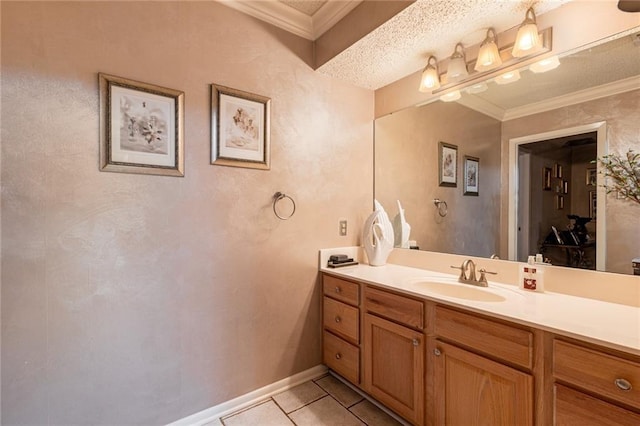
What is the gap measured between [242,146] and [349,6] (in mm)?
1097

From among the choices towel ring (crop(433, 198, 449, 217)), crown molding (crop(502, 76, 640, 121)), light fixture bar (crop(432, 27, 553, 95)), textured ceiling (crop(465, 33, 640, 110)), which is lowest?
towel ring (crop(433, 198, 449, 217))

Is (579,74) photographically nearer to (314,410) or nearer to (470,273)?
(470,273)

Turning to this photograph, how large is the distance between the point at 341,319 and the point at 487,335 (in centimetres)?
96

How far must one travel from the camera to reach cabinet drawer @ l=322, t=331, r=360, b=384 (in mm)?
1865

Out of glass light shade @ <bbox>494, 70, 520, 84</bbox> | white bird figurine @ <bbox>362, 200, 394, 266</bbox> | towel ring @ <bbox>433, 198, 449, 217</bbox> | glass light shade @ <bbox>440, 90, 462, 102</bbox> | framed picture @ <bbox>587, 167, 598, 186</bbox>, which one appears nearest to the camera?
framed picture @ <bbox>587, 167, 598, 186</bbox>

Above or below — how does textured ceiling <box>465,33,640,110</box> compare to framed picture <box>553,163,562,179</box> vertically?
above

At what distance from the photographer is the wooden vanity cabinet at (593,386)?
89 centimetres

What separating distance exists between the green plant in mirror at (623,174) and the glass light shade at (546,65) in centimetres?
53

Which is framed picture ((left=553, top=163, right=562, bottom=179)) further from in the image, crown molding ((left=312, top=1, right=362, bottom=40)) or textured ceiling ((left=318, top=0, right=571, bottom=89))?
crown molding ((left=312, top=1, right=362, bottom=40))

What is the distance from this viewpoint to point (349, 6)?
5.90ft

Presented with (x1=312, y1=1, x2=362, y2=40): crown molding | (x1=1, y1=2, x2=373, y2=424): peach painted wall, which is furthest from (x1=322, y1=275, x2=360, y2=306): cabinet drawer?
(x1=312, y1=1, x2=362, y2=40): crown molding

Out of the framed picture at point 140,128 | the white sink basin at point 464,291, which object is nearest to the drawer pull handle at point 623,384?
the white sink basin at point 464,291

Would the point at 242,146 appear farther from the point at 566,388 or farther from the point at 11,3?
the point at 566,388

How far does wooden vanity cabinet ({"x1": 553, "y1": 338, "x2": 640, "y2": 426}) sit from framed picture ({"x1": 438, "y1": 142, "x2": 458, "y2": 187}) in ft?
3.92
